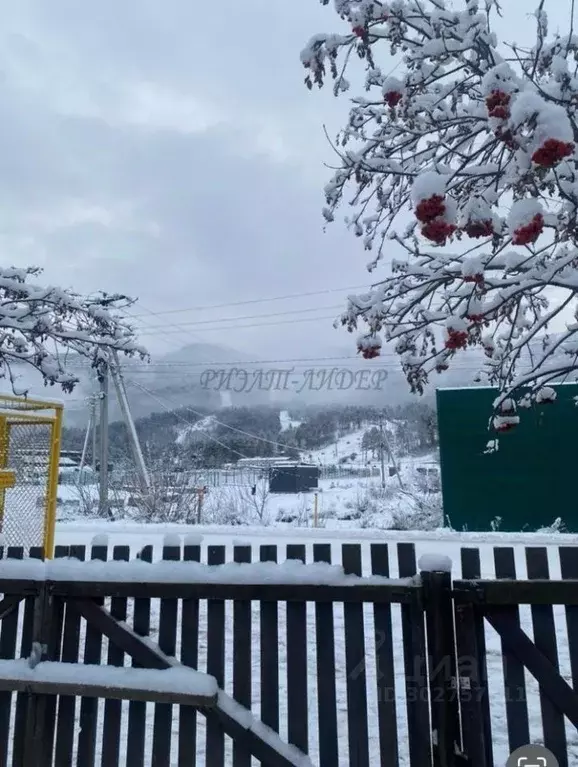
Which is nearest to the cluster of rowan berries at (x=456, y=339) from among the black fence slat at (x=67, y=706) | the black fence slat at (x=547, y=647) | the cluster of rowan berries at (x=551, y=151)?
the cluster of rowan berries at (x=551, y=151)

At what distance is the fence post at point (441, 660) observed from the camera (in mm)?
2305

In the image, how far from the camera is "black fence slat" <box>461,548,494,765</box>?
233cm

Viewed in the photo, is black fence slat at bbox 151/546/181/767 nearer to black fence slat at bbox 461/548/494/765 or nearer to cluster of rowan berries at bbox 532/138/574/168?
black fence slat at bbox 461/548/494/765

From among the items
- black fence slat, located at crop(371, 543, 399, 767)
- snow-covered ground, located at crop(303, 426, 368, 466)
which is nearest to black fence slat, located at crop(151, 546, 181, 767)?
black fence slat, located at crop(371, 543, 399, 767)

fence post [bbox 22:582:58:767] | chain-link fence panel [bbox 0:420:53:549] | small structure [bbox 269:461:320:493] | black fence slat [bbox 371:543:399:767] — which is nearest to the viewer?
black fence slat [bbox 371:543:399:767]

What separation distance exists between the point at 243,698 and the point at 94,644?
76 centimetres

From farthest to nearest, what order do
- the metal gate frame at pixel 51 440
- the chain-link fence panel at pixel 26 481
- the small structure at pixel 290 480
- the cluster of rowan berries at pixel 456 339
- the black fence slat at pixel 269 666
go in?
the small structure at pixel 290 480
the chain-link fence panel at pixel 26 481
the metal gate frame at pixel 51 440
the cluster of rowan berries at pixel 456 339
the black fence slat at pixel 269 666

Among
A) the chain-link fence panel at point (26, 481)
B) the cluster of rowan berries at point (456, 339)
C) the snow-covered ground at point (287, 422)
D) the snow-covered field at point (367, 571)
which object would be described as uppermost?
the snow-covered ground at point (287, 422)

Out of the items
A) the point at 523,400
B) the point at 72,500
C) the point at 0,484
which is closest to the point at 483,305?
the point at 523,400

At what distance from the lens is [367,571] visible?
13.2 ft

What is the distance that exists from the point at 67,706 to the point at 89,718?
12 centimetres

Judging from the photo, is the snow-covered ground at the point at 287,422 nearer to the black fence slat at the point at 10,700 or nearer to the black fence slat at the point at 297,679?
the black fence slat at the point at 10,700

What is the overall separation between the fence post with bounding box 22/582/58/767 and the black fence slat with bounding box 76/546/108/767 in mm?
157

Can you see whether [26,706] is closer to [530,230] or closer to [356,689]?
[356,689]
